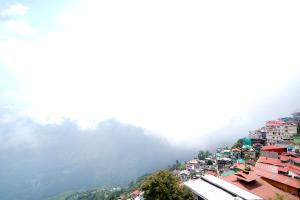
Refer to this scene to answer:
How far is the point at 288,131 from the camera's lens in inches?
2591

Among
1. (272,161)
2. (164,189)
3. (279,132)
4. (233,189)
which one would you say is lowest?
(272,161)

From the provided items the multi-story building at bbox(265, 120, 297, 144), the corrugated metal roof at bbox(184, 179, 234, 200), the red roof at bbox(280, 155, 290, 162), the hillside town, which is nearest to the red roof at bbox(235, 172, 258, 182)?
the hillside town

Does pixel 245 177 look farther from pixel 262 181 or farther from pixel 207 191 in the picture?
pixel 207 191

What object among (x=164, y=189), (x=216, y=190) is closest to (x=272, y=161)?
(x=216, y=190)

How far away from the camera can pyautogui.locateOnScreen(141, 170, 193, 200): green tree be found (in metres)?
27.6

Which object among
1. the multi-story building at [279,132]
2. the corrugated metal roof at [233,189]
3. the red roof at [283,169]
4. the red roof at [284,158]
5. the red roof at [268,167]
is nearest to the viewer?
the corrugated metal roof at [233,189]

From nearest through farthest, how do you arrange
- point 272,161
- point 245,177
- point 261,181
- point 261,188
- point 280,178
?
point 261,188, point 245,177, point 261,181, point 280,178, point 272,161

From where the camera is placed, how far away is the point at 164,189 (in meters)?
27.7

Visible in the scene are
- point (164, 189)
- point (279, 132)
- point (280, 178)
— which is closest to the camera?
point (164, 189)

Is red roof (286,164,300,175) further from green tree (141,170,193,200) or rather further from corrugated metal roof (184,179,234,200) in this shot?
green tree (141,170,193,200)

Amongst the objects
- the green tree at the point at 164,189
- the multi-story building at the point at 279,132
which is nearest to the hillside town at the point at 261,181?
the green tree at the point at 164,189

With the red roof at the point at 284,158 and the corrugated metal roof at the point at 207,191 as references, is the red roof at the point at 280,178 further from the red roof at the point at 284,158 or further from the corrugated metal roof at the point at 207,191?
the corrugated metal roof at the point at 207,191

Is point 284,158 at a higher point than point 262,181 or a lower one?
higher

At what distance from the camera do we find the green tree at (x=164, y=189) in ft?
90.6
